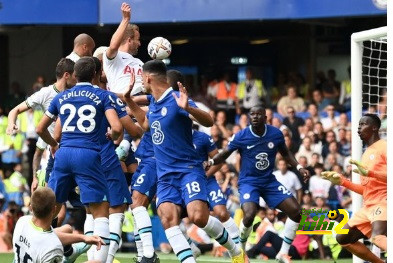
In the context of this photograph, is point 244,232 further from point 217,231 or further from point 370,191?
point 217,231

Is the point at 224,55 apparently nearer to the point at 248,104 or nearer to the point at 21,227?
the point at 248,104

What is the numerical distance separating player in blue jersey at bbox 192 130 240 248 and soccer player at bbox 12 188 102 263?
5.36 m

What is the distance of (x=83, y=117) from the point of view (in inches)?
484

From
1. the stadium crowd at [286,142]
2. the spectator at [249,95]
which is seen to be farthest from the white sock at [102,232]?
the spectator at [249,95]

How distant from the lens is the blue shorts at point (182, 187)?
484 inches

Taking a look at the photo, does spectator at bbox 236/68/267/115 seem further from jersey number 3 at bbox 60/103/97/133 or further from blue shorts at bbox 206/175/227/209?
jersey number 3 at bbox 60/103/97/133

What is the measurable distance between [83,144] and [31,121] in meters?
11.5

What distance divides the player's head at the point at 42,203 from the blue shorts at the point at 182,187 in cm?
268

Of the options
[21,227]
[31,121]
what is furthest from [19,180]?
[21,227]

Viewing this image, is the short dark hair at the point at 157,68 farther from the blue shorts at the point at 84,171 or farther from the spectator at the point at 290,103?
the spectator at the point at 290,103

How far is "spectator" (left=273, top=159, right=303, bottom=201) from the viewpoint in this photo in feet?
67.8

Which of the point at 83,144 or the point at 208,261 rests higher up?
the point at 83,144

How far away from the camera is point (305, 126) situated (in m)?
22.1

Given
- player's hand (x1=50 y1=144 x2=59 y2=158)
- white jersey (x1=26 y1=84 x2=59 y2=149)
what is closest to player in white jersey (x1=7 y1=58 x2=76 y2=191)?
white jersey (x1=26 y1=84 x2=59 y2=149)
